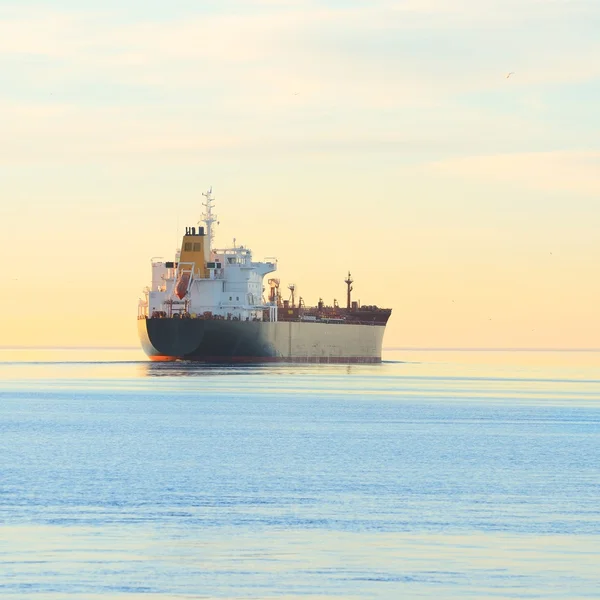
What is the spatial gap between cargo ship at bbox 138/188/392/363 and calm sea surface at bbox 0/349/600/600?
55.3 metres

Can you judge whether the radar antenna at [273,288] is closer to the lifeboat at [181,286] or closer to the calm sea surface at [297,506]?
the lifeboat at [181,286]

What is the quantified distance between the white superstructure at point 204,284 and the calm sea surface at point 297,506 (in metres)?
61.0

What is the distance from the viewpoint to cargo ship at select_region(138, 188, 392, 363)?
112 meters

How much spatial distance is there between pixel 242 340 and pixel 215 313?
4.40 m

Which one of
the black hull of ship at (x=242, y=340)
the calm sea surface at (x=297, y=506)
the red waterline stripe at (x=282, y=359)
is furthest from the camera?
the red waterline stripe at (x=282, y=359)

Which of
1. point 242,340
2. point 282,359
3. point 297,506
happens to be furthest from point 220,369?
point 297,506

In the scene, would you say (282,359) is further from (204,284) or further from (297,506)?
(297,506)

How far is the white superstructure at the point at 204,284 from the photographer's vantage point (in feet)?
387

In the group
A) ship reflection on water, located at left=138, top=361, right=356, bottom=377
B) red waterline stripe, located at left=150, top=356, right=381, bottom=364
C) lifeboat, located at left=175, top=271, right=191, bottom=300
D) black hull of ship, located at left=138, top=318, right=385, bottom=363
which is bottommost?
ship reflection on water, located at left=138, top=361, right=356, bottom=377

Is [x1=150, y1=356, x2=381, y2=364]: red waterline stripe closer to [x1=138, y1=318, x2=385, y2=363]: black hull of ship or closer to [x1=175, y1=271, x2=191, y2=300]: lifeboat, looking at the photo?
[x1=138, y1=318, x2=385, y2=363]: black hull of ship

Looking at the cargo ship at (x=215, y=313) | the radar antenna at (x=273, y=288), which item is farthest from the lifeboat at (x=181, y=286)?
the radar antenna at (x=273, y=288)

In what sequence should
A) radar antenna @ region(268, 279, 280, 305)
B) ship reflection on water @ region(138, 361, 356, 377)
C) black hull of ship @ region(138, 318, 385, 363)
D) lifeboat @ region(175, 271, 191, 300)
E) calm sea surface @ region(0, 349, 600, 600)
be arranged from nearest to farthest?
calm sea surface @ region(0, 349, 600, 600), ship reflection on water @ region(138, 361, 356, 377), black hull of ship @ region(138, 318, 385, 363), lifeboat @ region(175, 271, 191, 300), radar antenna @ region(268, 279, 280, 305)

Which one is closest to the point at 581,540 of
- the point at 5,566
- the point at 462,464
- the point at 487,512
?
the point at 487,512

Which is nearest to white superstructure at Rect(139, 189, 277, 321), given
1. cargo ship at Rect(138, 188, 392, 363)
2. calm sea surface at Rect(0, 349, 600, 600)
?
cargo ship at Rect(138, 188, 392, 363)
